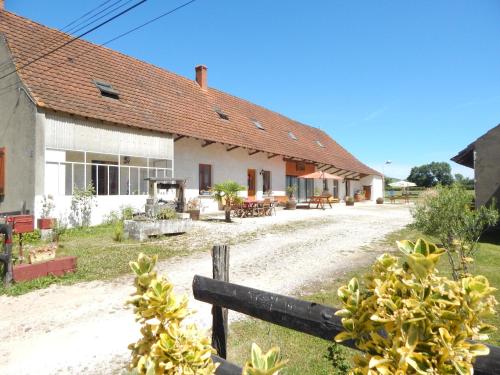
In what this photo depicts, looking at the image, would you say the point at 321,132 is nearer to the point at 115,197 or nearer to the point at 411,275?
the point at 115,197

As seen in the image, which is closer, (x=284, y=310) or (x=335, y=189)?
(x=284, y=310)

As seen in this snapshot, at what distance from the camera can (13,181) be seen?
11781 millimetres

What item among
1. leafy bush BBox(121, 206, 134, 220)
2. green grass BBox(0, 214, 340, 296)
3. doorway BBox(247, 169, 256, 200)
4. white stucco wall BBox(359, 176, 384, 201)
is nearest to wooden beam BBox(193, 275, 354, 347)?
green grass BBox(0, 214, 340, 296)

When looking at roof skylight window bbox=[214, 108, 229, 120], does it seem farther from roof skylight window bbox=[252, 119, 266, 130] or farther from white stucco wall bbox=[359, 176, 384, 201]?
white stucco wall bbox=[359, 176, 384, 201]

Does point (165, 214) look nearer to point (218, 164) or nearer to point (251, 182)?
point (218, 164)

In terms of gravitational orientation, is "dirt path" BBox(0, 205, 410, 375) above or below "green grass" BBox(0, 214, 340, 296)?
below

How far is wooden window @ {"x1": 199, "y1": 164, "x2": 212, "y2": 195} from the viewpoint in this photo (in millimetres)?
18131

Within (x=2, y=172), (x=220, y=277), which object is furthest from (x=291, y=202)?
(x=220, y=277)

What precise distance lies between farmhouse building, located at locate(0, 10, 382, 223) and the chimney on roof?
→ 0.22ft

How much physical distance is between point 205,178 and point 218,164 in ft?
3.90

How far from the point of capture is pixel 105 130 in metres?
13.1

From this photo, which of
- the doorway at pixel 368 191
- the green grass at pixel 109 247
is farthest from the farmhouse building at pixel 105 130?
the doorway at pixel 368 191

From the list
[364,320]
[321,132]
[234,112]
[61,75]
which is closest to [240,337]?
[364,320]

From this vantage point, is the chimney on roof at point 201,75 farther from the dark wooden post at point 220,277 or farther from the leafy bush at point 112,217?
the dark wooden post at point 220,277
